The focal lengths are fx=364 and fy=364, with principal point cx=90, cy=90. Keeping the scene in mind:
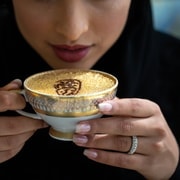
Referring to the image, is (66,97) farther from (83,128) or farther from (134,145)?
(134,145)

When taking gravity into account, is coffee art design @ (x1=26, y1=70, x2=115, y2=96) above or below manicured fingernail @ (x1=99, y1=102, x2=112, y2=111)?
above

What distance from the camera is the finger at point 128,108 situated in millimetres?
662

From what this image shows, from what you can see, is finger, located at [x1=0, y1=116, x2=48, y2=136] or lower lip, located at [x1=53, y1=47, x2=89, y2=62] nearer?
finger, located at [x1=0, y1=116, x2=48, y2=136]

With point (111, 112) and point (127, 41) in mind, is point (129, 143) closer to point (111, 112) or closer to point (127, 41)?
point (111, 112)

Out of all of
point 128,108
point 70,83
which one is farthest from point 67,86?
point 128,108

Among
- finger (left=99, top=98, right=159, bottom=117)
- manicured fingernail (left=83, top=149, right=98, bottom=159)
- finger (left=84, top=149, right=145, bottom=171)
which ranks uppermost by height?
finger (left=99, top=98, right=159, bottom=117)

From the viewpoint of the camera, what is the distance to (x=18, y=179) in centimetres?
102

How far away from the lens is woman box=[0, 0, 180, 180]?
0.73 m

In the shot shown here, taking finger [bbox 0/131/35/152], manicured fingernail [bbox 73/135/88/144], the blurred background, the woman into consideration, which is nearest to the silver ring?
the woman

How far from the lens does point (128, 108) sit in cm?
71

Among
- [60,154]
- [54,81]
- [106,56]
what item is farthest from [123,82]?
[54,81]

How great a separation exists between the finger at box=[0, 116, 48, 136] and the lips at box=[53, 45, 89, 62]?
20cm

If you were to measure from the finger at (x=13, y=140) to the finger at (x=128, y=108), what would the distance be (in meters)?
0.19

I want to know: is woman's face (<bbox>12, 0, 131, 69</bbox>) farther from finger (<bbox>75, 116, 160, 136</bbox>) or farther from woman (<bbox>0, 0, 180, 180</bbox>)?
finger (<bbox>75, 116, 160, 136</bbox>)
